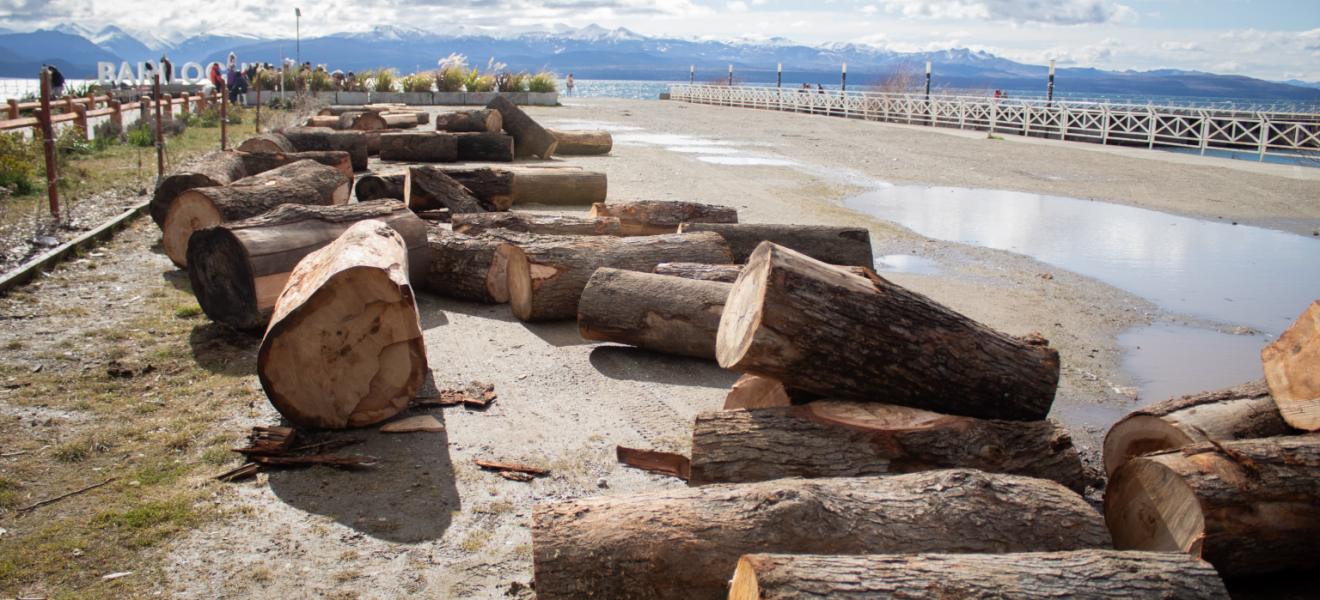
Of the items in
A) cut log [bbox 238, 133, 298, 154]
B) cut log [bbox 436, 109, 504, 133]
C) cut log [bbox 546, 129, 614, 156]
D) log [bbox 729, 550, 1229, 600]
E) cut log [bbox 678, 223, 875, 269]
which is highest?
cut log [bbox 436, 109, 504, 133]

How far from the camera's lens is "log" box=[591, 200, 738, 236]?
8062 mm

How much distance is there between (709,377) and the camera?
17.0 ft

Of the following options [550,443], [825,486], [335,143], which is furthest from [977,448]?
[335,143]

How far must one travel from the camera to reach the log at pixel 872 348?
3385 millimetres

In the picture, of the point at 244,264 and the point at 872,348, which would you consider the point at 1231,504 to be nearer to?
the point at 872,348

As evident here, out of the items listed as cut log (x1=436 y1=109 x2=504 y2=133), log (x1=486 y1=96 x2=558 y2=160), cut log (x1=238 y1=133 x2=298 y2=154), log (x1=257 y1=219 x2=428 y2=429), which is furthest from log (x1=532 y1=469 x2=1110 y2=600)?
cut log (x1=436 y1=109 x2=504 y2=133)

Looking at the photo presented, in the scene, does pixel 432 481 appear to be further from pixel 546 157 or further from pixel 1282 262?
pixel 546 157

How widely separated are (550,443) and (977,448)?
2061 millimetres

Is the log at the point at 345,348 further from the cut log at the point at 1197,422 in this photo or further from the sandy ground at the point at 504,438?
the cut log at the point at 1197,422

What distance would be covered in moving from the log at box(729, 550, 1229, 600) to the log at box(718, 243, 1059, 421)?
1155 mm

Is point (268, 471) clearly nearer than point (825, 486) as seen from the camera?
No

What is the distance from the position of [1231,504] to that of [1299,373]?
3.61 feet

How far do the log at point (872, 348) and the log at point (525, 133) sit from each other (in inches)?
537

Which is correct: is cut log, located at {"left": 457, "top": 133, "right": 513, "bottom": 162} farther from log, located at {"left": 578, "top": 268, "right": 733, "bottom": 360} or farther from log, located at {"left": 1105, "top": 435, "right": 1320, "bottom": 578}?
log, located at {"left": 1105, "top": 435, "right": 1320, "bottom": 578}
